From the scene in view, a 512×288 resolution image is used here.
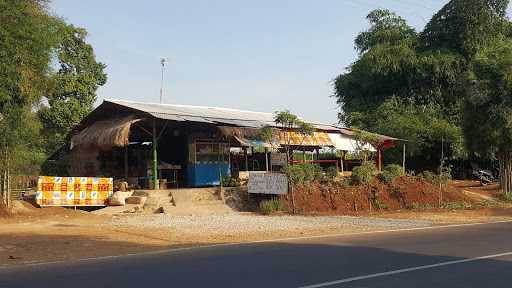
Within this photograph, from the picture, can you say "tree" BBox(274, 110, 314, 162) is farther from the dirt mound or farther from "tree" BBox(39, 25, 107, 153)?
"tree" BBox(39, 25, 107, 153)

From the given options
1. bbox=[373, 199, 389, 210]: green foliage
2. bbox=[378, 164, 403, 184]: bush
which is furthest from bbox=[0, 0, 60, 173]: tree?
bbox=[378, 164, 403, 184]: bush

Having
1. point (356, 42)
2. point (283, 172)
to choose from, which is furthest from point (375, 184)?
point (356, 42)

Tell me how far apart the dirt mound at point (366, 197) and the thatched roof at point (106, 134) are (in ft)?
22.3

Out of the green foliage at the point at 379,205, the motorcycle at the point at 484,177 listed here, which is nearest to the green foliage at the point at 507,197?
the green foliage at the point at 379,205

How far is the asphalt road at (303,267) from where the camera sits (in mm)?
7867

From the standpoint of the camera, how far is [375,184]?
2369 centimetres

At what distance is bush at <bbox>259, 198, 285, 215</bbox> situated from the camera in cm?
2142

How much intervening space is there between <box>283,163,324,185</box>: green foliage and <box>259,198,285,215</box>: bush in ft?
3.28

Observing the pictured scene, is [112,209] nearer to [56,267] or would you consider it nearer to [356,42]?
[56,267]

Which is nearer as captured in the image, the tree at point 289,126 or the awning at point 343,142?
the tree at point 289,126

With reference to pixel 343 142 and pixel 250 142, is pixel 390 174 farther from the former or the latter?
pixel 250 142

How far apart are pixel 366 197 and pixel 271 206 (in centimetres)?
433

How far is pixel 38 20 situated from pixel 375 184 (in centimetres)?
1455

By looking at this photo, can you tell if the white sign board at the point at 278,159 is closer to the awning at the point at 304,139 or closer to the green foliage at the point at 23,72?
the awning at the point at 304,139
